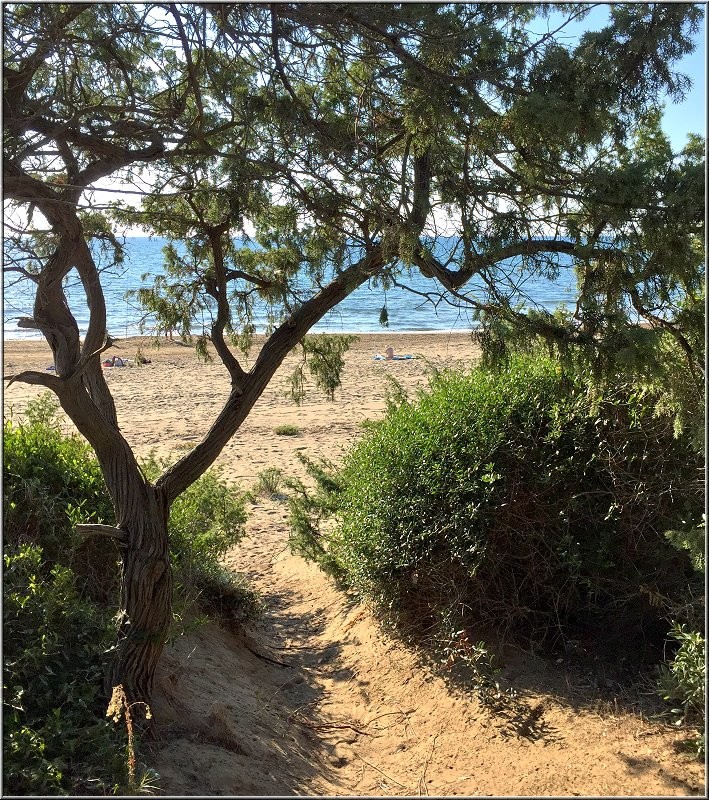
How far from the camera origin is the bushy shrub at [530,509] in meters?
4.59

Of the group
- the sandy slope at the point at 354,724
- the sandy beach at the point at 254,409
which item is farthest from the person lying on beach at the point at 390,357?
the sandy slope at the point at 354,724

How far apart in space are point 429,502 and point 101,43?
3.35 m

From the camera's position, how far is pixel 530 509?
485 cm

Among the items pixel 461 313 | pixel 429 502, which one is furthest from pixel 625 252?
pixel 429 502

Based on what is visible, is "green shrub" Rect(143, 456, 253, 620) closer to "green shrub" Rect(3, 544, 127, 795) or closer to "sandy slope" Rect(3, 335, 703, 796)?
"sandy slope" Rect(3, 335, 703, 796)

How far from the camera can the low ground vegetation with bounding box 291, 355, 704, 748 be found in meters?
4.57

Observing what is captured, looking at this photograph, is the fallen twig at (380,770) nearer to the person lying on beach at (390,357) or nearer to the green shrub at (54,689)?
the green shrub at (54,689)

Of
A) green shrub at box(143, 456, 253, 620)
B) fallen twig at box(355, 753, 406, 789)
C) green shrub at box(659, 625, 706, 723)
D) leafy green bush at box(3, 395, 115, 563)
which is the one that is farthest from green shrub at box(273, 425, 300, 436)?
green shrub at box(659, 625, 706, 723)

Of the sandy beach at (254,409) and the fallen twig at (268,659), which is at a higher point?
the sandy beach at (254,409)

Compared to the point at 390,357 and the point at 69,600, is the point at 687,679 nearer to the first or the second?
the point at 69,600

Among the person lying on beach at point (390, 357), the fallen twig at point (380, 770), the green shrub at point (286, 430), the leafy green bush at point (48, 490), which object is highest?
the person lying on beach at point (390, 357)

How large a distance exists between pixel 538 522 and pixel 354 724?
1.76 m

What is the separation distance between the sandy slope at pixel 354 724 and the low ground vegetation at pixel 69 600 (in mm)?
305

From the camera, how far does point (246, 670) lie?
18.1 ft
